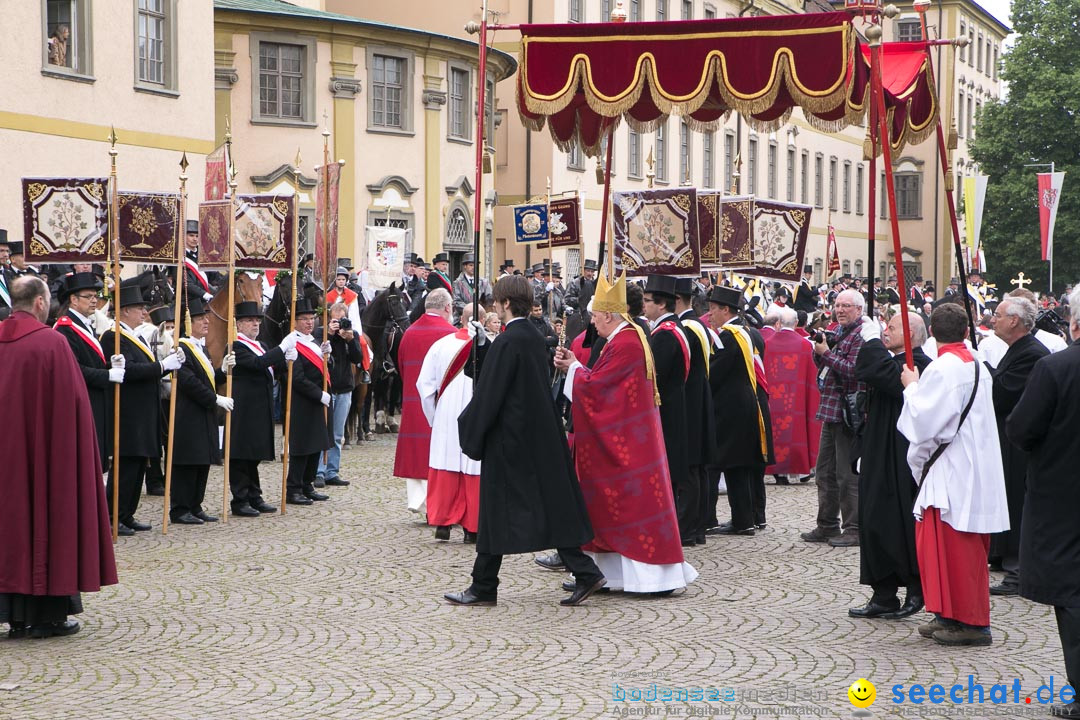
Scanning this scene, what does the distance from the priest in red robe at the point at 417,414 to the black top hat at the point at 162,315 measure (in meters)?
2.76

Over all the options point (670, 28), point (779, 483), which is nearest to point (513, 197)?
point (779, 483)

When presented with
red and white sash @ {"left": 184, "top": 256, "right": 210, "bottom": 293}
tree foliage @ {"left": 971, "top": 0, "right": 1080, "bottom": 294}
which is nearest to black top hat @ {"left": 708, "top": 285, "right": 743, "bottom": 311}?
red and white sash @ {"left": 184, "top": 256, "right": 210, "bottom": 293}

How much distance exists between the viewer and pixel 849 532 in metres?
10.5

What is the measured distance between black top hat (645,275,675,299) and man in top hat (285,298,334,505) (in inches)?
137

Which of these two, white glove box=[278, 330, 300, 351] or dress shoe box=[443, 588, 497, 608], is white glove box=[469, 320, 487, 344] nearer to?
dress shoe box=[443, 588, 497, 608]

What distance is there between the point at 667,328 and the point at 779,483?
5.13 meters

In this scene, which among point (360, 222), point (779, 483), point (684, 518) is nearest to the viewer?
point (684, 518)

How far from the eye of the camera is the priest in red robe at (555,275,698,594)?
27.9 feet

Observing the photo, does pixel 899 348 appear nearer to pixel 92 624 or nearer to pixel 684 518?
pixel 684 518

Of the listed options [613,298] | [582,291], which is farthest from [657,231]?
[582,291]

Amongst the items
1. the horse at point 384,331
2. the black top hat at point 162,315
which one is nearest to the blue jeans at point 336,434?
the black top hat at point 162,315

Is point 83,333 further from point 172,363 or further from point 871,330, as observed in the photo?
point 871,330

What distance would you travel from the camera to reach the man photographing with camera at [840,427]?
979 centimetres

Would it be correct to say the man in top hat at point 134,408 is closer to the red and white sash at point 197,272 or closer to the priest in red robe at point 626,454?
the priest in red robe at point 626,454
